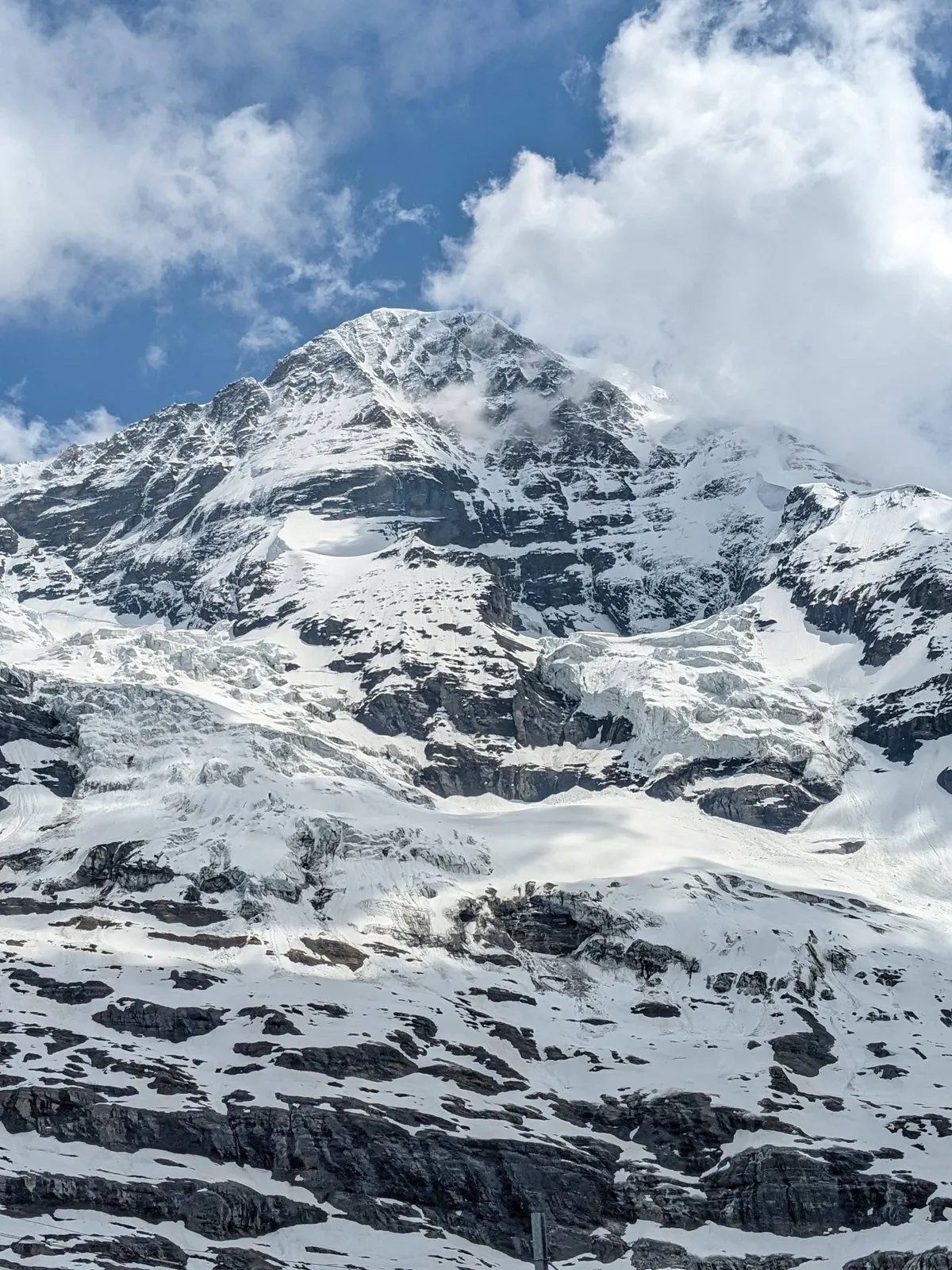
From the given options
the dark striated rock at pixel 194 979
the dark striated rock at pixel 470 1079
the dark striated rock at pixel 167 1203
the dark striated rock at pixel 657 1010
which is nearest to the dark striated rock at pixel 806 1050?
the dark striated rock at pixel 657 1010

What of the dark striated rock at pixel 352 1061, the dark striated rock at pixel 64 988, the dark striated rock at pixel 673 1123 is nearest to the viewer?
the dark striated rock at pixel 673 1123

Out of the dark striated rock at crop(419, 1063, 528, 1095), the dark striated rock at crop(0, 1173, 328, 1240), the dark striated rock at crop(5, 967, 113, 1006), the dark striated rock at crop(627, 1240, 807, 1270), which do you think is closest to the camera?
the dark striated rock at crop(0, 1173, 328, 1240)

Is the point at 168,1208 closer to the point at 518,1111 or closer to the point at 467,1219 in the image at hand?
the point at 467,1219

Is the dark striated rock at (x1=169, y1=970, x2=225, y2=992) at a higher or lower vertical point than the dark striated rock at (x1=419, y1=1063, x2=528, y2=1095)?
higher

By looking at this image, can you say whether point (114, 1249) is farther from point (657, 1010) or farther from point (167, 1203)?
point (657, 1010)

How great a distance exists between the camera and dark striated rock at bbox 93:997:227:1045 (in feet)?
578

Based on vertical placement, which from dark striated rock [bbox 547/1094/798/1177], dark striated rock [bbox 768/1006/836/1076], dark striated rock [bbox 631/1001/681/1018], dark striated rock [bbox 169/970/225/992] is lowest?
dark striated rock [bbox 547/1094/798/1177]

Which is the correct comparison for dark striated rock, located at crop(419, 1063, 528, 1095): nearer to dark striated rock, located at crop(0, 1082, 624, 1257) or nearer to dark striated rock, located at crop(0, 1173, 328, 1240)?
dark striated rock, located at crop(0, 1082, 624, 1257)

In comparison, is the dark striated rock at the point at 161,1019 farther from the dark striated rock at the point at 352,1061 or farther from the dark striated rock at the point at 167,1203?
the dark striated rock at the point at 167,1203

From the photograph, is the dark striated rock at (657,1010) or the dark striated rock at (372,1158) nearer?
the dark striated rock at (372,1158)

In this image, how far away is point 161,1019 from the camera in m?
178

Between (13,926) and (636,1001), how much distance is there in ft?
250

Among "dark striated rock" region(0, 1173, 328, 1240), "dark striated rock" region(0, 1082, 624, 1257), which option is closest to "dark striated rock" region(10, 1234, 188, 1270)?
"dark striated rock" region(0, 1173, 328, 1240)

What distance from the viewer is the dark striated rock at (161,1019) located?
578 ft
